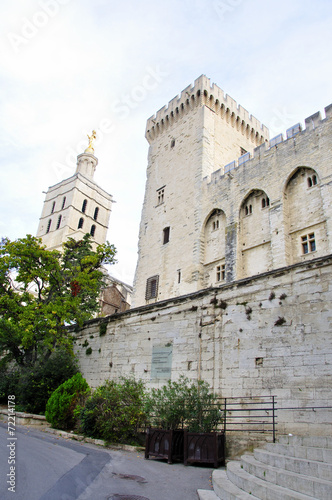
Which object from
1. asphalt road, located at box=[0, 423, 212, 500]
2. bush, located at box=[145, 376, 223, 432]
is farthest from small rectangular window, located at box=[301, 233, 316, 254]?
asphalt road, located at box=[0, 423, 212, 500]

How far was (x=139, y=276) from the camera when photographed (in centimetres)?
2762

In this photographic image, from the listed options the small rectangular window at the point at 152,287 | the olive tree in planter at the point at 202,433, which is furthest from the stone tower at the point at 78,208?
the olive tree in planter at the point at 202,433

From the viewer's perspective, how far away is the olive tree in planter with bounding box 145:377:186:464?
820cm

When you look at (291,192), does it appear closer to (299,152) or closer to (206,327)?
(299,152)

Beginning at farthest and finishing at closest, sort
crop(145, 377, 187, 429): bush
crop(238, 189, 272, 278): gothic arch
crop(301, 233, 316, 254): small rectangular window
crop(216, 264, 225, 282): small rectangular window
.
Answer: crop(216, 264, 225, 282): small rectangular window < crop(238, 189, 272, 278): gothic arch < crop(301, 233, 316, 254): small rectangular window < crop(145, 377, 187, 429): bush

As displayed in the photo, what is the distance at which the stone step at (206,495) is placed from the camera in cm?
548

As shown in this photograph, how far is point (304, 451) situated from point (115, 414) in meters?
5.77

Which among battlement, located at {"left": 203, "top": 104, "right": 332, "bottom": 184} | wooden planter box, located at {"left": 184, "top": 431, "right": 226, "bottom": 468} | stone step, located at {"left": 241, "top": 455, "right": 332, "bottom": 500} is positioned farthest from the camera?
battlement, located at {"left": 203, "top": 104, "right": 332, "bottom": 184}

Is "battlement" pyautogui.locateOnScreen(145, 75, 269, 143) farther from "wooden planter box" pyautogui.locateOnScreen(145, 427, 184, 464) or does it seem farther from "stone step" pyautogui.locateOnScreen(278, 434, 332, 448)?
"stone step" pyautogui.locateOnScreen(278, 434, 332, 448)

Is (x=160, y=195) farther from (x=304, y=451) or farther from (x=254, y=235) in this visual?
(x=304, y=451)

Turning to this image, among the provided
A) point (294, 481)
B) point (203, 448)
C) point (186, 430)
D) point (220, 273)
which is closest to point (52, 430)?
point (186, 430)

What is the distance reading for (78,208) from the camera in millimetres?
60531

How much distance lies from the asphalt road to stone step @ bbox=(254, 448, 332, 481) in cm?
122

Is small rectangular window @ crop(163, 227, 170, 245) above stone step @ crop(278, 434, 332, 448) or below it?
above
